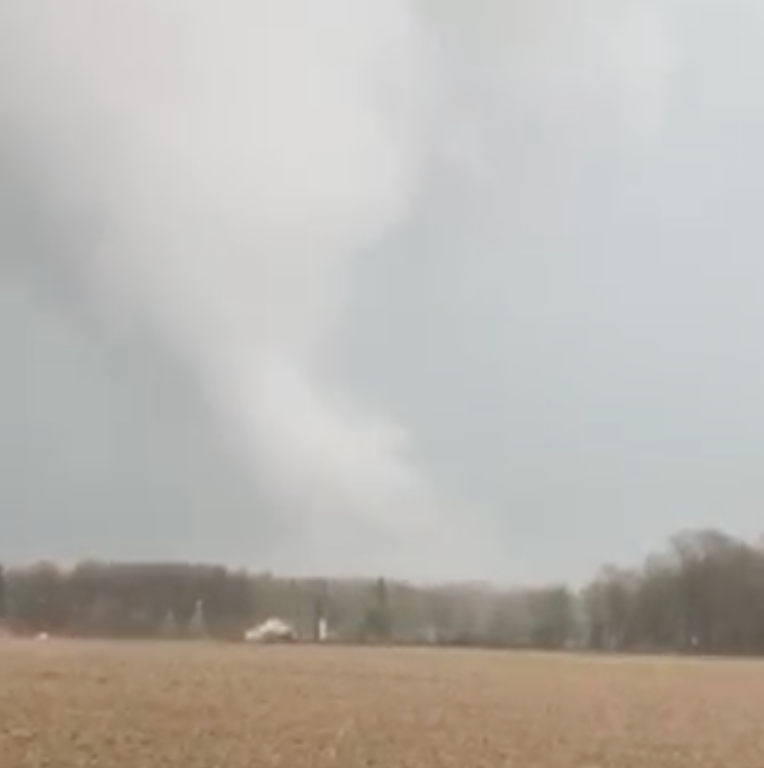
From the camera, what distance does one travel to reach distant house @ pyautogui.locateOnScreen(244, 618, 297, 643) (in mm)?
86188

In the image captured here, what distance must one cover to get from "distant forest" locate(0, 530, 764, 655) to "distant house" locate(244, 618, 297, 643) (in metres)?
1.19

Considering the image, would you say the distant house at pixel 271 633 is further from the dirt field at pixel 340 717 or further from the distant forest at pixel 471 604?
the dirt field at pixel 340 717

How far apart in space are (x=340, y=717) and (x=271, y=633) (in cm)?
5928

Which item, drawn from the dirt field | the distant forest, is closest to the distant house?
the distant forest

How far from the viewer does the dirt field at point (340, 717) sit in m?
25.8

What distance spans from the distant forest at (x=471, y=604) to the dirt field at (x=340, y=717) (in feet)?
142

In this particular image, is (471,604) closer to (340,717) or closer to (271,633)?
(271,633)

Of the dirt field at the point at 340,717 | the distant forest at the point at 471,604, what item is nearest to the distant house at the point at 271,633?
the distant forest at the point at 471,604

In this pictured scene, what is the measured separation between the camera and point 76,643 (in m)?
61.0

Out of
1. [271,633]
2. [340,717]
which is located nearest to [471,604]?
[271,633]

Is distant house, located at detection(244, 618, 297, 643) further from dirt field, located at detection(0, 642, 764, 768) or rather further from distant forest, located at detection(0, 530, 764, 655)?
dirt field, located at detection(0, 642, 764, 768)

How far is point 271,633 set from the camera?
90.5m

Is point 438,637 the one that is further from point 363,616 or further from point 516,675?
point 516,675

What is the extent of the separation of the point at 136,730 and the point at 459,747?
5.13 metres
